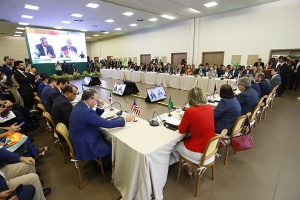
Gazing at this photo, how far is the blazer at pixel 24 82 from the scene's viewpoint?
4234mm

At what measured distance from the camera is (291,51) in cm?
701

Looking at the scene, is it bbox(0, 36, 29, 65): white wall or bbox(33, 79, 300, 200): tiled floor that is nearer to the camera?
bbox(33, 79, 300, 200): tiled floor

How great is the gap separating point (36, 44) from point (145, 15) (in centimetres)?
759

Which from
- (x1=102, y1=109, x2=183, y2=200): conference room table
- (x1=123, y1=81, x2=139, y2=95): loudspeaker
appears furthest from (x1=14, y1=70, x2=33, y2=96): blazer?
(x1=102, y1=109, x2=183, y2=200): conference room table

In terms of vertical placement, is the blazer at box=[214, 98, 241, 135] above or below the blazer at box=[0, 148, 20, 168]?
above

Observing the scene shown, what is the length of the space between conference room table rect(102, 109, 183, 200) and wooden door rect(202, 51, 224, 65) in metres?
8.58

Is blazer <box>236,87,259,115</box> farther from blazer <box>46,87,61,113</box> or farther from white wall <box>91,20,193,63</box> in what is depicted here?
white wall <box>91,20,193,63</box>

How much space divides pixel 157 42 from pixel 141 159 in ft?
39.0

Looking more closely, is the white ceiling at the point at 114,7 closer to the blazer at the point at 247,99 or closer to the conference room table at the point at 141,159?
the blazer at the point at 247,99

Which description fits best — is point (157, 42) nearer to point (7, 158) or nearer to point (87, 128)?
point (87, 128)

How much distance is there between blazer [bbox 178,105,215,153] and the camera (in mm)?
1687

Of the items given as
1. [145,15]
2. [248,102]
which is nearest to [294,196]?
[248,102]

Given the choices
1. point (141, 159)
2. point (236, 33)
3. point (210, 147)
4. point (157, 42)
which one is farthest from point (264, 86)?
point (157, 42)

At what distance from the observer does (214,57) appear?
31.1 feet
